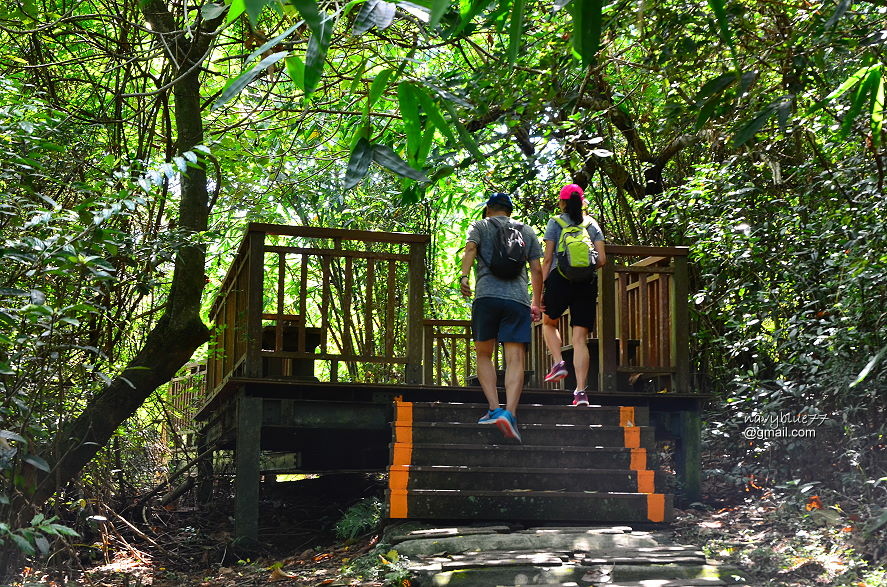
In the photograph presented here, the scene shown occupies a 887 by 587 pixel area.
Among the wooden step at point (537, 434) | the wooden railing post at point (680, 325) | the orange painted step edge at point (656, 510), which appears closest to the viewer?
the orange painted step edge at point (656, 510)

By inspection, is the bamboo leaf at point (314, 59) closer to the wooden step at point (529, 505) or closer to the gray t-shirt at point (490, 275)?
the wooden step at point (529, 505)

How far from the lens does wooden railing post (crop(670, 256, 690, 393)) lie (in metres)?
7.73

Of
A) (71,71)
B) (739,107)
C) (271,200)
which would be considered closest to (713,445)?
(739,107)

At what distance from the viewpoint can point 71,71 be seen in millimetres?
8711

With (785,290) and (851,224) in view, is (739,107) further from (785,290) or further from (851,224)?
(785,290)

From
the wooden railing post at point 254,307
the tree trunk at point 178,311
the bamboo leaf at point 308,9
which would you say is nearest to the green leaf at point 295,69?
the bamboo leaf at point 308,9

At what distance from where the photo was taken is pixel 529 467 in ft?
21.3

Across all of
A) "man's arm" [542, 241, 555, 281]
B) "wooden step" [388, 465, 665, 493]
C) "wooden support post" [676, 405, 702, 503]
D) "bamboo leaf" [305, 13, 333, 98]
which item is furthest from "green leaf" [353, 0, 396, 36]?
"wooden support post" [676, 405, 702, 503]

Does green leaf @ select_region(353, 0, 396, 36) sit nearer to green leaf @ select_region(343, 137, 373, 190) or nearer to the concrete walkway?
green leaf @ select_region(343, 137, 373, 190)

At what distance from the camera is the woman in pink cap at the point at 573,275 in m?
7.09

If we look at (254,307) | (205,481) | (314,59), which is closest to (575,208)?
(254,307)

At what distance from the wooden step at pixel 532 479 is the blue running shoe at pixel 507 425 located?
263mm

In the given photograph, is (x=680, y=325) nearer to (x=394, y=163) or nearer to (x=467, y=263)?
(x=467, y=263)

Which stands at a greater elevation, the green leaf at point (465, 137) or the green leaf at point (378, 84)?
the green leaf at point (378, 84)
